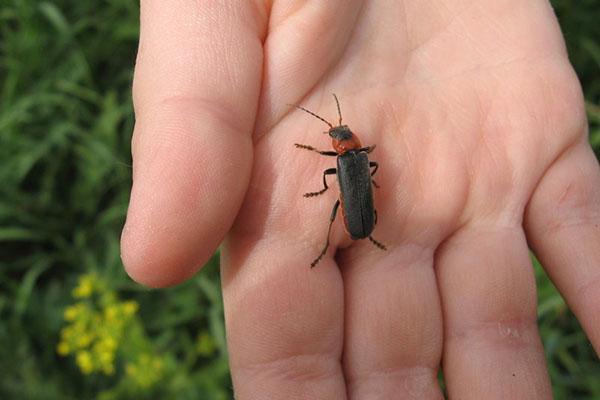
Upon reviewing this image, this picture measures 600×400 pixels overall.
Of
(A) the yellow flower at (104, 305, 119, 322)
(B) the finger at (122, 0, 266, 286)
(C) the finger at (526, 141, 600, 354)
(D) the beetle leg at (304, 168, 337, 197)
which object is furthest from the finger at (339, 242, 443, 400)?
(A) the yellow flower at (104, 305, 119, 322)

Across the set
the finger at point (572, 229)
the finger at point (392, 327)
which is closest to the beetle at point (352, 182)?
the finger at point (392, 327)

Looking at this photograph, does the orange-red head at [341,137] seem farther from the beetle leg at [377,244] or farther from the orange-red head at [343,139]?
the beetle leg at [377,244]

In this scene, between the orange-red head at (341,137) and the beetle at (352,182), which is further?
the orange-red head at (341,137)

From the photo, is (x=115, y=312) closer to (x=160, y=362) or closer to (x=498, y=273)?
(x=160, y=362)

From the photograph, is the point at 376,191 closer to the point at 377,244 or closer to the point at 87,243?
the point at 377,244

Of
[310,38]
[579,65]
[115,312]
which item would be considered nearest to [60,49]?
[115,312]

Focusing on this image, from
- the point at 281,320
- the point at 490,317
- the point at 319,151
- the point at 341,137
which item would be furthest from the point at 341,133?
the point at 490,317

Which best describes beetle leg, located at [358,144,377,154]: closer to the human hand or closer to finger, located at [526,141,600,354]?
the human hand
